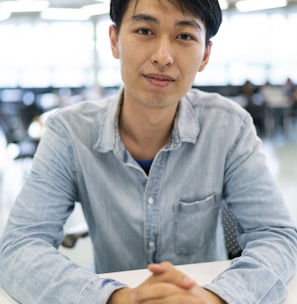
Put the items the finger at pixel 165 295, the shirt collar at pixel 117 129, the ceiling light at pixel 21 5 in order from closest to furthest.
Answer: the finger at pixel 165 295 < the shirt collar at pixel 117 129 < the ceiling light at pixel 21 5

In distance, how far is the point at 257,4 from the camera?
10.6 m

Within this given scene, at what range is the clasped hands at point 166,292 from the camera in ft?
2.68

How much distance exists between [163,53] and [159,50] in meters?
0.01

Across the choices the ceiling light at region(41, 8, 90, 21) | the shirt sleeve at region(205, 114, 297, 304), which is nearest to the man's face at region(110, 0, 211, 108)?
the shirt sleeve at region(205, 114, 297, 304)

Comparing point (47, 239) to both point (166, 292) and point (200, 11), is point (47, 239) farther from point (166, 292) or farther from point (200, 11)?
point (200, 11)

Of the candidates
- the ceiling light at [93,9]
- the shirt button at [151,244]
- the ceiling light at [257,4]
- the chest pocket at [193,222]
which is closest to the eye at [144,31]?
the chest pocket at [193,222]

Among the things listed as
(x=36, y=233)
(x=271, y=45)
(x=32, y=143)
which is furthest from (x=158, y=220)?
(x=271, y=45)

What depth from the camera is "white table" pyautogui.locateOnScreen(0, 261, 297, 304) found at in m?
0.94

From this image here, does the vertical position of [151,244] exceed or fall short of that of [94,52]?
it falls short

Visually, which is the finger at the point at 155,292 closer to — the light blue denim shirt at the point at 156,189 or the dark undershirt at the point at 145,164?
the light blue denim shirt at the point at 156,189

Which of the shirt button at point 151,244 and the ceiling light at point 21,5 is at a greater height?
the ceiling light at point 21,5

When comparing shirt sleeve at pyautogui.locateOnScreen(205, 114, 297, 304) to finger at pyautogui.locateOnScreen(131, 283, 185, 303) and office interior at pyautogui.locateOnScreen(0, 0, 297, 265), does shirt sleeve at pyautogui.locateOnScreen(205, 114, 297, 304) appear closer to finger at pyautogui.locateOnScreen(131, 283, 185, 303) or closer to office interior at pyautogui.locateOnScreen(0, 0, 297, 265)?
finger at pyautogui.locateOnScreen(131, 283, 185, 303)

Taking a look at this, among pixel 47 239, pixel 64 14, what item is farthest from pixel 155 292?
pixel 64 14

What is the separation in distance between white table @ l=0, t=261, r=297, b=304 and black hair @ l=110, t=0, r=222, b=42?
637mm
